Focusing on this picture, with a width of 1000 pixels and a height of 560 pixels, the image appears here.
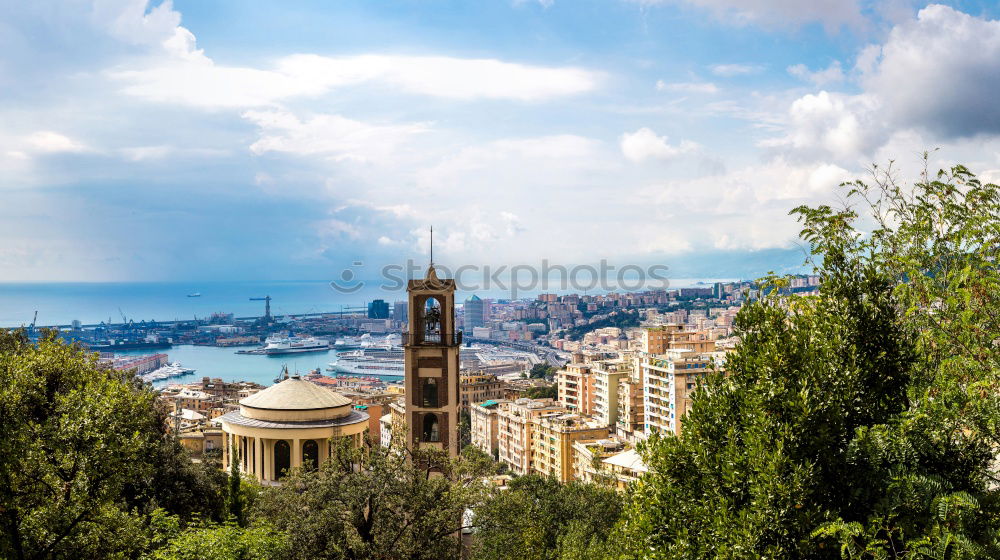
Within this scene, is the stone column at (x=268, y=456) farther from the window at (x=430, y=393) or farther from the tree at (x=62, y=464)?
the tree at (x=62, y=464)

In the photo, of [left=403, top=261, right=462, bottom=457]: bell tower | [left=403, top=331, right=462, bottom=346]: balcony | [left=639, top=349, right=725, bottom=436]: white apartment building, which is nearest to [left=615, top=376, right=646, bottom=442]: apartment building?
[left=639, top=349, right=725, bottom=436]: white apartment building

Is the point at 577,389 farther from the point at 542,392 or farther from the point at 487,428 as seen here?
the point at 542,392

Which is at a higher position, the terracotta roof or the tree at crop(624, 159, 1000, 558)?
the tree at crop(624, 159, 1000, 558)

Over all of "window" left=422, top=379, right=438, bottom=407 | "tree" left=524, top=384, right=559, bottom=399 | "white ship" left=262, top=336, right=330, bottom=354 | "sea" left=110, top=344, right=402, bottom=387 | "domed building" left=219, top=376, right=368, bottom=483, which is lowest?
"sea" left=110, top=344, right=402, bottom=387

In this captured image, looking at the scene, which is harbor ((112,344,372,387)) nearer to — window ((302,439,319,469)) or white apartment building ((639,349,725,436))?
white apartment building ((639,349,725,436))

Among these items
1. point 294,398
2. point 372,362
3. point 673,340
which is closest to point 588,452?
point 673,340

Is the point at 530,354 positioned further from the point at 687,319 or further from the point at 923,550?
the point at 923,550
